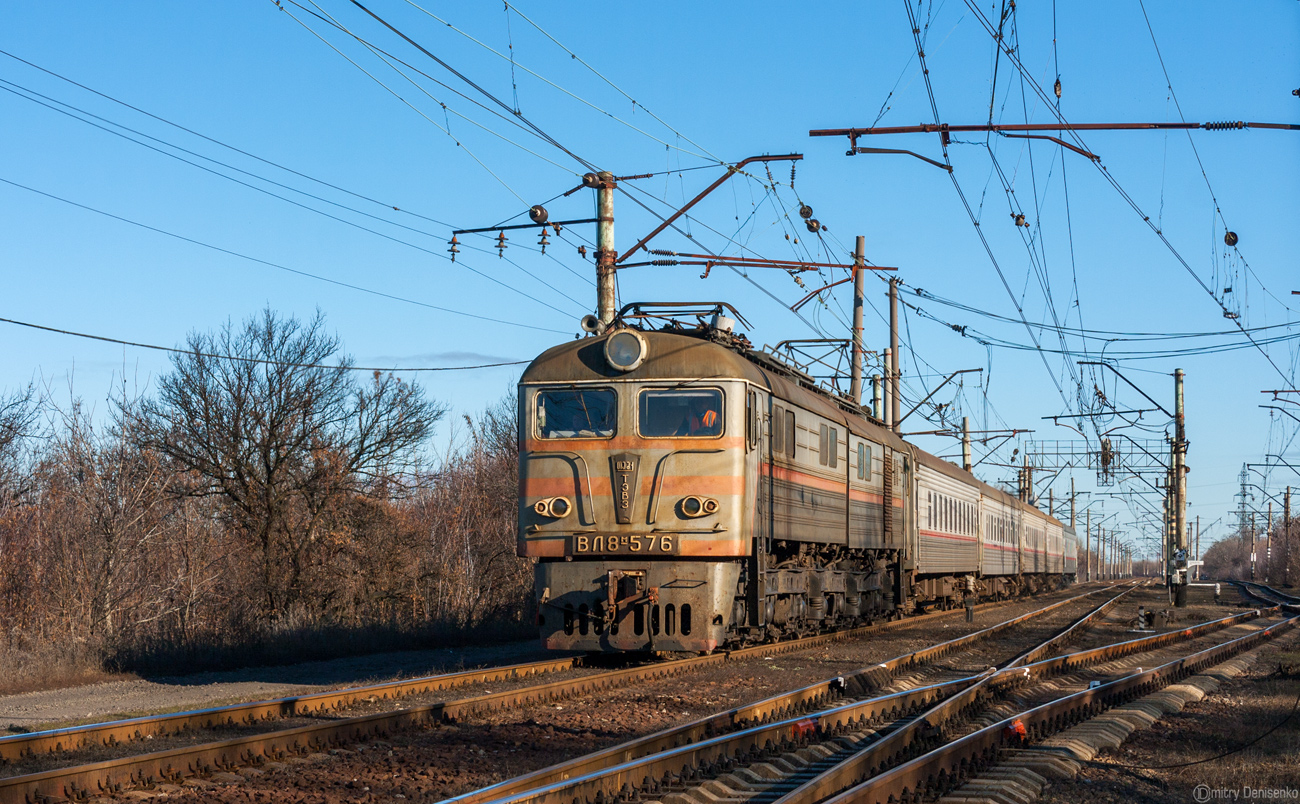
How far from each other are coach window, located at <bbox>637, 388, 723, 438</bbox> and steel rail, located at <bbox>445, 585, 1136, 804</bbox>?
3286mm

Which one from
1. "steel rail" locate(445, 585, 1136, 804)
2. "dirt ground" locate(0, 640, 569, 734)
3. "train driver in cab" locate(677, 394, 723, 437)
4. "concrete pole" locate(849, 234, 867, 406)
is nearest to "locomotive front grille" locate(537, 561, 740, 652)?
"train driver in cab" locate(677, 394, 723, 437)

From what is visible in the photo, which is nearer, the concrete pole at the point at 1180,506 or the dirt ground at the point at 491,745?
the dirt ground at the point at 491,745

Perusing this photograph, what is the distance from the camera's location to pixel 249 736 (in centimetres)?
838

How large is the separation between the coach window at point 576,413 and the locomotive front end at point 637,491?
14mm

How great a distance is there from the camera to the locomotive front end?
43.9 ft

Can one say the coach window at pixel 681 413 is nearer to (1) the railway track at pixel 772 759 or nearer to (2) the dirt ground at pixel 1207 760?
(1) the railway track at pixel 772 759

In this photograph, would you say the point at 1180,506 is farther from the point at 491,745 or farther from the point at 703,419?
the point at 491,745

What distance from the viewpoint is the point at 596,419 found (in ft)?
46.3

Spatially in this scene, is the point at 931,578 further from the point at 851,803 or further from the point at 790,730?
the point at 851,803

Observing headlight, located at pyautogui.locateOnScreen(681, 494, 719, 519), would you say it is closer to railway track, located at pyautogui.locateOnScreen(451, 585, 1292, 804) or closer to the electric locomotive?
the electric locomotive

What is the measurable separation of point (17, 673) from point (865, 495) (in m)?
12.8

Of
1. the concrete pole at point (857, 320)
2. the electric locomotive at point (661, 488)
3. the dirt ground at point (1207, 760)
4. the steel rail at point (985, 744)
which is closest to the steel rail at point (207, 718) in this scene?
the electric locomotive at point (661, 488)

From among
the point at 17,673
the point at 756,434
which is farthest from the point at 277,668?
the point at 756,434

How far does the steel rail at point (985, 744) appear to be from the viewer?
7.18m
